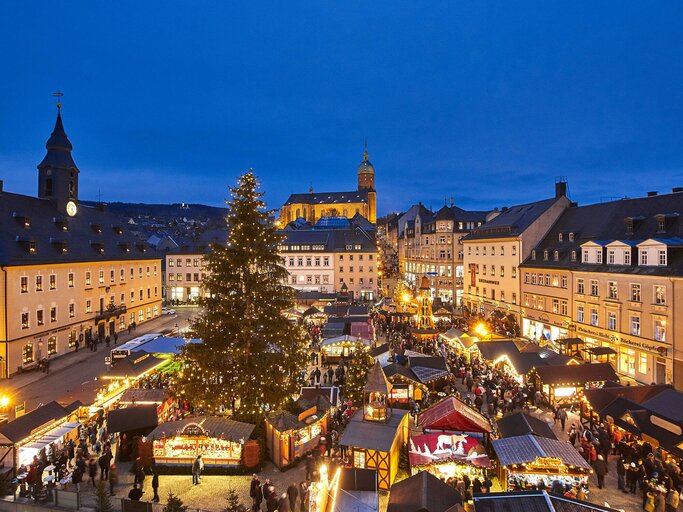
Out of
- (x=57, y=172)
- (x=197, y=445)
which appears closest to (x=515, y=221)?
(x=197, y=445)

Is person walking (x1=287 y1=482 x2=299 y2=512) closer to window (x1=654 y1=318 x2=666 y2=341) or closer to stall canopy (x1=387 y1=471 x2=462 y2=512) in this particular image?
stall canopy (x1=387 y1=471 x2=462 y2=512)

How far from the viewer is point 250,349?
1905 centimetres

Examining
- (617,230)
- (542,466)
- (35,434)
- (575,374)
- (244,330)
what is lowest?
(542,466)

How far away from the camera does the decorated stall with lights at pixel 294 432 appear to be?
1675cm

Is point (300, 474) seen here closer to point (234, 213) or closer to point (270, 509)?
point (270, 509)

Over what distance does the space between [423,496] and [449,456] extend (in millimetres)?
4521

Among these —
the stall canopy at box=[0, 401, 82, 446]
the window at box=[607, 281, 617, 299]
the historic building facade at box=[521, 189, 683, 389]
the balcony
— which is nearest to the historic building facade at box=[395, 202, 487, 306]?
the historic building facade at box=[521, 189, 683, 389]

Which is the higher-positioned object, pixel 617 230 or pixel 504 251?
pixel 617 230

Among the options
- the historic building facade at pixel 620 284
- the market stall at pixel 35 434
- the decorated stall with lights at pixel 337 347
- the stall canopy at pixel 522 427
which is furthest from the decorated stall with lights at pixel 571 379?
the market stall at pixel 35 434

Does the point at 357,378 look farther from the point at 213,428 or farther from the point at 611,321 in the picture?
the point at 611,321

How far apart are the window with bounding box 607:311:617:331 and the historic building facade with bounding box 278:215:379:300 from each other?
4035 cm

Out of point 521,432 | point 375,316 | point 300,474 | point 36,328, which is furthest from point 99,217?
point 521,432

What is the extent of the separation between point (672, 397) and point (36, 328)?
3847 cm

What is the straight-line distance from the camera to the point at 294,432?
1697 centimetres
